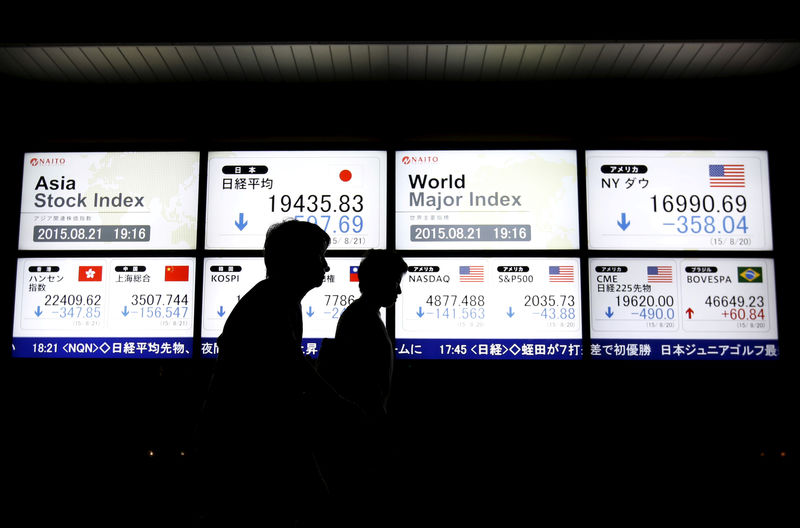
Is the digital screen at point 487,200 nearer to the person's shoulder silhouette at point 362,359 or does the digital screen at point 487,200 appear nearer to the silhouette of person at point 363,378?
the silhouette of person at point 363,378

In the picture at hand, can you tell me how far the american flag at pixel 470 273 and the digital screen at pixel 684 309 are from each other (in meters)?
0.97

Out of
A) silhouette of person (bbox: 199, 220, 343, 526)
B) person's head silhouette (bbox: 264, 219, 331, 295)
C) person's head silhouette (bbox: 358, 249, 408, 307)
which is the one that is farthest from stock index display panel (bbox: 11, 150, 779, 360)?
silhouette of person (bbox: 199, 220, 343, 526)

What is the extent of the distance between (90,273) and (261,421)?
3.69 metres

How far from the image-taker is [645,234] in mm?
4723

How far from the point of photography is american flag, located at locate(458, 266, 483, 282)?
472cm

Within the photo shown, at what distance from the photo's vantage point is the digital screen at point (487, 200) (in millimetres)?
4742

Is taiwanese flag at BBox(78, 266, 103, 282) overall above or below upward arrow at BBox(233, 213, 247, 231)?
below

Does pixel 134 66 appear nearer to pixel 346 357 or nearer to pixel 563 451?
pixel 346 357

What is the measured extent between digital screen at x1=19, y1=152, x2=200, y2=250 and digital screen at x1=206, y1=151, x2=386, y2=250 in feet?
0.84

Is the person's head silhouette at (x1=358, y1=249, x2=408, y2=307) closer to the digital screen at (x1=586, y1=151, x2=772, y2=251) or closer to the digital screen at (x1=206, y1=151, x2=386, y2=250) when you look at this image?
the digital screen at (x1=206, y1=151, x2=386, y2=250)

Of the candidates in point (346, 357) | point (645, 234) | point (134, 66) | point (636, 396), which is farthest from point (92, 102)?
point (636, 396)

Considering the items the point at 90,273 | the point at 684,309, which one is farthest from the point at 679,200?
the point at 90,273

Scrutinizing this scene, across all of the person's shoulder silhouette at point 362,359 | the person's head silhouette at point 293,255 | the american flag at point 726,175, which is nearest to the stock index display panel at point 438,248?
the american flag at point 726,175

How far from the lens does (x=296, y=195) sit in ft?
15.9
